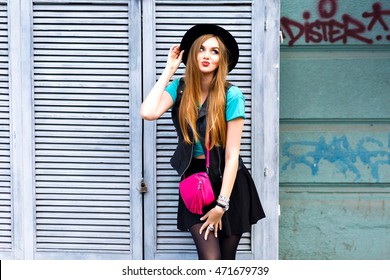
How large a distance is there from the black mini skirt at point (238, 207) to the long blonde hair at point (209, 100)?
0.17m

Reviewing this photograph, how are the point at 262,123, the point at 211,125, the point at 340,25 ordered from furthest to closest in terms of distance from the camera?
the point at 340,25 → the point at 262,123 → the point at 211,125

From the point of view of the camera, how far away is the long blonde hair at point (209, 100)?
3113 mm

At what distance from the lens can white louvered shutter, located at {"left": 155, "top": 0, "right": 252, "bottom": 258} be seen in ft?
11.4

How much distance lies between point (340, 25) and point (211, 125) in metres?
1.40

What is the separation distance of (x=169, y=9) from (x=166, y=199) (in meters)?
1.09

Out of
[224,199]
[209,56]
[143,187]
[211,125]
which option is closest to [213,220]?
[224,199]

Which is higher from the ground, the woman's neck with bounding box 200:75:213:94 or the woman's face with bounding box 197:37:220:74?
the woman's face with bounding box 197:37:220:74

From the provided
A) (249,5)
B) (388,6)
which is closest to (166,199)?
(249,5)

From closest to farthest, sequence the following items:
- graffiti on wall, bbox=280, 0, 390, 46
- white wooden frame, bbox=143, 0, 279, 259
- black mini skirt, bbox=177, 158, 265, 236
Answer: black mini skirt, bbox=177, 158, 265, 236, white wooden frame, bbox=143, 0, 279, 259, graffiti on wall, bbox=280, 0, 390, 46

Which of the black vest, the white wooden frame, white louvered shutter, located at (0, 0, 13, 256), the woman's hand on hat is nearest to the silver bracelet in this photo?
the black vest

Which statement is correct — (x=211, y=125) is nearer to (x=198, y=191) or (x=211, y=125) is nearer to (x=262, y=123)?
(x=198, y=191)

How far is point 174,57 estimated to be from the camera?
330cm

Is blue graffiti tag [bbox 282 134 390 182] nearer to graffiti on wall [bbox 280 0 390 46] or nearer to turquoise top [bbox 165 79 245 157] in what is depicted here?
graffiti on wall [bbox 280 0 390 46]

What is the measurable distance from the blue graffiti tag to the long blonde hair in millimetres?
1047
